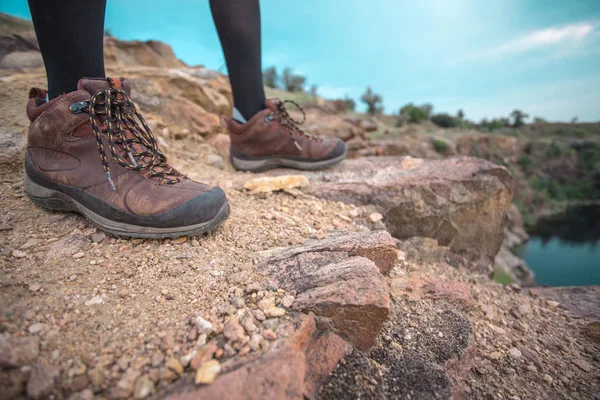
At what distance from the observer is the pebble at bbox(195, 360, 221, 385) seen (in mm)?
591

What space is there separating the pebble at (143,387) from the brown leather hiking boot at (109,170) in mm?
530

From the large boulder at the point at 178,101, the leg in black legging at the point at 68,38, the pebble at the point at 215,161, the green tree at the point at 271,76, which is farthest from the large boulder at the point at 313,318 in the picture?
the green tree at the point at 271,76

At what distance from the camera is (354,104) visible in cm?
2123

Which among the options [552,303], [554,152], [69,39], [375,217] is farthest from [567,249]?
[69,39]

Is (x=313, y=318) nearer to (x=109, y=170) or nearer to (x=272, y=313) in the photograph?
(x=272, y=313)

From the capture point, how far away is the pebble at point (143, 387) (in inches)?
22.7

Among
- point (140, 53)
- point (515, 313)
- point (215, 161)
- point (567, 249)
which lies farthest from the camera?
point (567, 249)

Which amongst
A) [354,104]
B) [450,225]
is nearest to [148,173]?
[450,225]

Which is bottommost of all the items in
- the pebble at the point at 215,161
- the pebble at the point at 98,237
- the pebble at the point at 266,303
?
the pebble at the point at 266,303

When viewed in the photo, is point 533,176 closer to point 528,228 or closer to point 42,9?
point 528,228

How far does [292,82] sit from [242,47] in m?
20.1

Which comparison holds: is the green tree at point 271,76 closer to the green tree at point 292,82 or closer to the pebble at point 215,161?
the green tree at point 292,82

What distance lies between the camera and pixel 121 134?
1.07 metres

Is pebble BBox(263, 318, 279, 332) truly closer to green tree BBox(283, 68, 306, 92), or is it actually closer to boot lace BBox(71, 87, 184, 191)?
boot lace BBox(71, 87, 184, 191)
